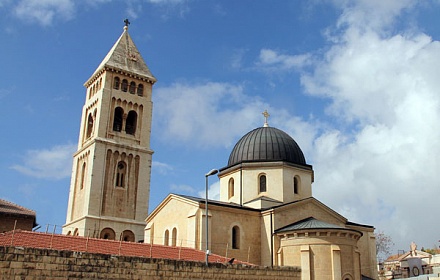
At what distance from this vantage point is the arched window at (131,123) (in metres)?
43.0

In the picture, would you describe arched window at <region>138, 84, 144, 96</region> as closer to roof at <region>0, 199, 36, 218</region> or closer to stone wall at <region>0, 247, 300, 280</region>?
roof at <region>0, 199, 36, 218</region>

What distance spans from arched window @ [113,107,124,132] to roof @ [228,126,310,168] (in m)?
12.3

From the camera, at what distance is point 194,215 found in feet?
92.2

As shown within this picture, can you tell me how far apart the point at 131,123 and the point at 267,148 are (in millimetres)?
15569

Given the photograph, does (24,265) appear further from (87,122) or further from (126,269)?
(87,122)

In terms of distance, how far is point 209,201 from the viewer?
30.0 metres

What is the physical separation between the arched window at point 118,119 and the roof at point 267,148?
40.5ft

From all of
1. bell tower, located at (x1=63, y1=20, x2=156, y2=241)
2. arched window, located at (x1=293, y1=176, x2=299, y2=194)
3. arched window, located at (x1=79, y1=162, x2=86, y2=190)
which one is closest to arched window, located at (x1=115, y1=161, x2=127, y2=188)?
bell tower, located at (x1=63, y1=20, x2=156, y2=241)

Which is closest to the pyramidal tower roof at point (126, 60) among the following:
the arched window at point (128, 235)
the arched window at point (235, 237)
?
the arched window at point (128, 235)

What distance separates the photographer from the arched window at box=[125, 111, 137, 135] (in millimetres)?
42969

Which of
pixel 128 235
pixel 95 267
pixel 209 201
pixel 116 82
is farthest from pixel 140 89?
pixel 95 267

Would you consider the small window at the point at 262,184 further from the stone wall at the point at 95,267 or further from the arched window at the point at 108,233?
the arched window at the point at 108,233

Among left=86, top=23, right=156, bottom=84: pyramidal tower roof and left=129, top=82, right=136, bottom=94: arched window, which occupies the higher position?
left=86, top=23, right=156, bottom=84: pyramidal tower roof

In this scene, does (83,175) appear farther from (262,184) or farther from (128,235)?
(262,184)
